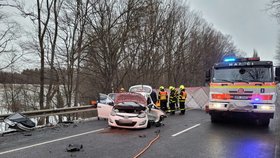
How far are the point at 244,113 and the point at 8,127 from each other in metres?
9.36

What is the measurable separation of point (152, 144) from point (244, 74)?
5.47 meters

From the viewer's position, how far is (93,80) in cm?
3108

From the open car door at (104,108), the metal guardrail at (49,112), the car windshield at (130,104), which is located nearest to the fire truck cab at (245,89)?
the car windshield at (130,104)

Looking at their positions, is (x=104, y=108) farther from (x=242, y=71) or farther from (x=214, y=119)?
(x=242, y=71)

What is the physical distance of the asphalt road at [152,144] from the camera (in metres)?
6.98

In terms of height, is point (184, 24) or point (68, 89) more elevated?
point (184, 24)

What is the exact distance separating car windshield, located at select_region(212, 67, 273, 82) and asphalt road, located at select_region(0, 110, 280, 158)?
2.06 metres

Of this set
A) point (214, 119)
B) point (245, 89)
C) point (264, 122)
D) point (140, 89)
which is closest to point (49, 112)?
point (140, 89)

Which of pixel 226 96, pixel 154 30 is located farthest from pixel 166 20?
pixel 226 96

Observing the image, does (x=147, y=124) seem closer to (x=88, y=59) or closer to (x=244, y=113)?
(x=244, y=113)

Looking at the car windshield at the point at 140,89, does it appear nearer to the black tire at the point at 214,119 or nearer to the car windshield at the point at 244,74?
the black tire at the point at 214,119

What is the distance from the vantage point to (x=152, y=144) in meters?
8.18

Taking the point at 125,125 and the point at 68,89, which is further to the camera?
the point at 68,89

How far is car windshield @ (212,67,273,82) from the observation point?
10.9 metres
